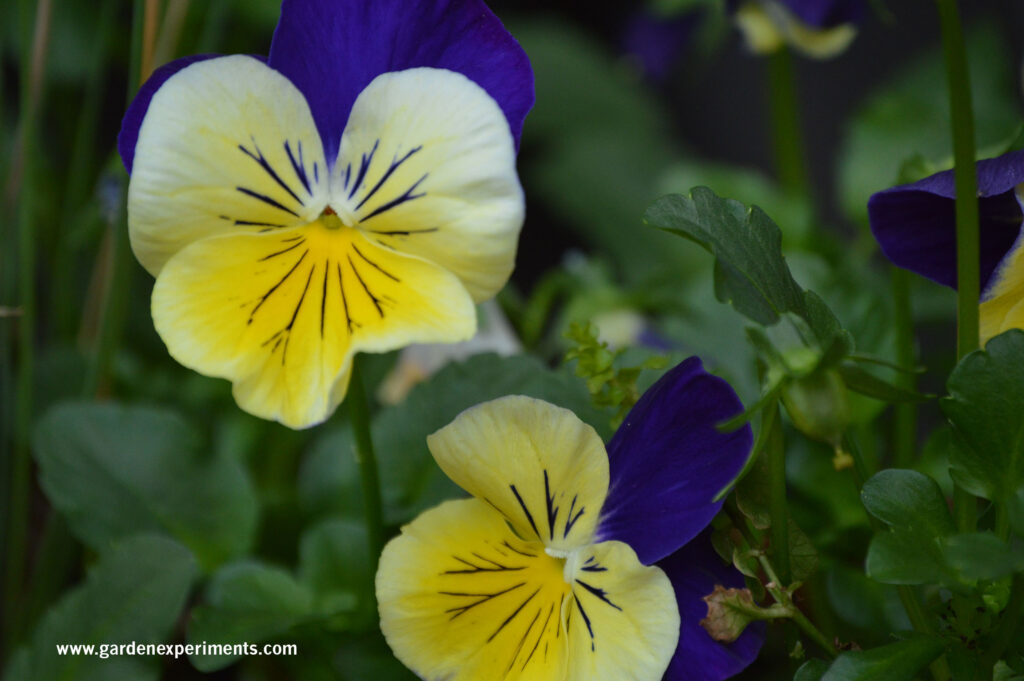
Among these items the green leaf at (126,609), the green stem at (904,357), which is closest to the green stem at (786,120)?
the green stem at (904,357)

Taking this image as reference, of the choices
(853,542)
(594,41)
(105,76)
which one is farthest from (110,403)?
(594,41)

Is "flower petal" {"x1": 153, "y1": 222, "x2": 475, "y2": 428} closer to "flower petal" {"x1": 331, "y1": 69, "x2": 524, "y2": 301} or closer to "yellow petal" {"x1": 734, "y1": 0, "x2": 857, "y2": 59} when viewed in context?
"flower petal" {"x1": 331, "y1": 69, "x2": 524, "y2": 301}

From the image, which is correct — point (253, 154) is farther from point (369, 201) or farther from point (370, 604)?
point (370, 604)

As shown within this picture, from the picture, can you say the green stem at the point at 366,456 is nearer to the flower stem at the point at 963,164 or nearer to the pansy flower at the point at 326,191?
the pansy flower at the point at 326,191

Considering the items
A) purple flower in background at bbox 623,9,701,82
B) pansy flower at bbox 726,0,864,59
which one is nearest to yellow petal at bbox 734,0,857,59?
pansy flower at bbox 726,0,864,59

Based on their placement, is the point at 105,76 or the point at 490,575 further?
the point at 105,76
